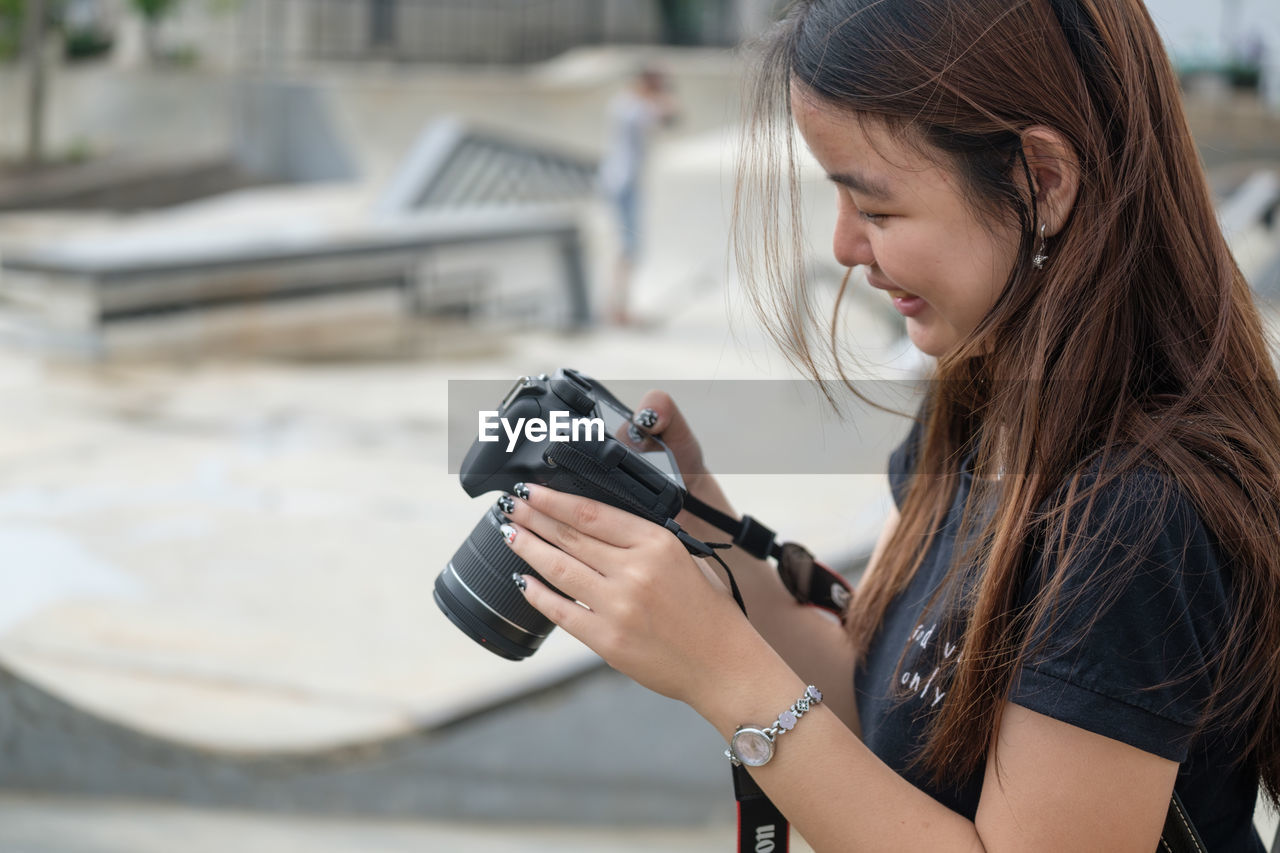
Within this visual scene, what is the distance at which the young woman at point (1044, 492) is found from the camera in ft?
2.88

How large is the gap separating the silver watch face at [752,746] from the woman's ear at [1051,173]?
18.0 inches

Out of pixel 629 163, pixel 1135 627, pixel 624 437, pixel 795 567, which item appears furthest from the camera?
pixel 629 163

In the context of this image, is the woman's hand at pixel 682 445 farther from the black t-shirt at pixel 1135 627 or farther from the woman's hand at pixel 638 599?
the black t-shirt at pixel 1135 627

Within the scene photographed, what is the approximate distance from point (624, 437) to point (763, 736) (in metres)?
0.37

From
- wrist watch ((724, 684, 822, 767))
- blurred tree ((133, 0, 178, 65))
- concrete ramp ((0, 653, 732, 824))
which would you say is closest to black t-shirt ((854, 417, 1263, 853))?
wrist watch ((724, 684, 822, 767))

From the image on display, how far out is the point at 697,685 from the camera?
96 centimetres

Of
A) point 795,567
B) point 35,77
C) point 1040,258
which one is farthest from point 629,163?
point 35,77

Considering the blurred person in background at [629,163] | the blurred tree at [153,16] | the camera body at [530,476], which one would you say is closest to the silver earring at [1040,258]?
the camera body at [530,476]

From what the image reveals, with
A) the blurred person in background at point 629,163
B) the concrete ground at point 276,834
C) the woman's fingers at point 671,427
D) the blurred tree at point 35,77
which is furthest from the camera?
the blurred tree at point 35,77

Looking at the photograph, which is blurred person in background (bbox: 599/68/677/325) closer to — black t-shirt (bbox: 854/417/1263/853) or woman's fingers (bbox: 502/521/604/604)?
woman's fingers (bbox: 502/521/604/604)

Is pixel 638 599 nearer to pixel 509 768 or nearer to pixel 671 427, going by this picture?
pixel 671 427

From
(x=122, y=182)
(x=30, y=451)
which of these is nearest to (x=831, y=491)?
(x=30, y=451)

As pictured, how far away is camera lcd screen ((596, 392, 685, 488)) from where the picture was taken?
1.16 metres

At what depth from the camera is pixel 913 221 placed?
99 centimetres
